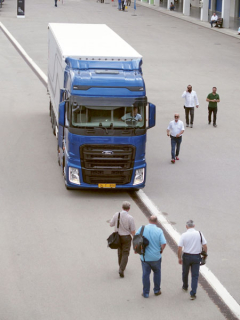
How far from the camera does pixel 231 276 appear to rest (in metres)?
13.4

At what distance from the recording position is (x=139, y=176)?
58.7 feet

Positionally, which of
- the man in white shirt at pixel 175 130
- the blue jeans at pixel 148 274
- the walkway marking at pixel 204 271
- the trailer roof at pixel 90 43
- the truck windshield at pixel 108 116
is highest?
the trailer roof at pixel 90 43

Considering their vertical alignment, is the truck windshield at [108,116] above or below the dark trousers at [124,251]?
above

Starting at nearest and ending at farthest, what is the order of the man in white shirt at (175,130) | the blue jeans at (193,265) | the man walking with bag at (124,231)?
the blue jeans at (193,265), the man walking with bag at (124,231), the man in white shirt at (175,130)

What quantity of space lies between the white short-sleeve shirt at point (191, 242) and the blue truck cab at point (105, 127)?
575 centimetres

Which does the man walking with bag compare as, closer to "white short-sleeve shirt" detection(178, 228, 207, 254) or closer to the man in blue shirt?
the man in blue shirt

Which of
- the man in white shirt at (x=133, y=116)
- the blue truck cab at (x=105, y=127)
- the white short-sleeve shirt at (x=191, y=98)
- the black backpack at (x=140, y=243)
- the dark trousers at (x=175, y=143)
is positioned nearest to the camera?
the black backpack at (x=140, y=243)

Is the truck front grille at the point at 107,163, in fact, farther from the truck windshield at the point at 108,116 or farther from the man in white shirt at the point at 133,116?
the man in white shirt at the point at 133,116

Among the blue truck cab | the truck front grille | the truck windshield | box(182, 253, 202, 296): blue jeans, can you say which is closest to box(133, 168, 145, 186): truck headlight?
the blue truck cab

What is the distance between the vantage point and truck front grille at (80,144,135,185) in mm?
17344

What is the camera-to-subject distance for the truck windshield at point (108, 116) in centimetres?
1738

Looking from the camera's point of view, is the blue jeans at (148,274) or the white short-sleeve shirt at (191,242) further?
the blue jeans at (148,274)

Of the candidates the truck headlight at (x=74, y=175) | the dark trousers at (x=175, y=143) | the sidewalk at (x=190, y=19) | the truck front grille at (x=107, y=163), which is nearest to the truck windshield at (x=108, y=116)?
the truck front grille at (x=107, y=163)

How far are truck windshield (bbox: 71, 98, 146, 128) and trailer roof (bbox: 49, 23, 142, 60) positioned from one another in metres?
1.88
